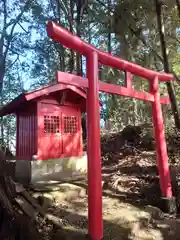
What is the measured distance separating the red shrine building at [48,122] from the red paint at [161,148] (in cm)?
261

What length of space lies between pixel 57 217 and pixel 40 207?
461mm

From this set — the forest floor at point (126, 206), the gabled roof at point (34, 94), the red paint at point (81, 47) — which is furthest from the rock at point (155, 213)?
the gabled roof at point (34, 94)

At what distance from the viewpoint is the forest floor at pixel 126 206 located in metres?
4.26

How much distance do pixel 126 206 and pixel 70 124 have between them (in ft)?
11.5

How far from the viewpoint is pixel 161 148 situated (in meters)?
5.83

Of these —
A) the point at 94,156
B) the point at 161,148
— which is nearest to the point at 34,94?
the point at 94,156

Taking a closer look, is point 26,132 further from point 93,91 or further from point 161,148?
point 161,148

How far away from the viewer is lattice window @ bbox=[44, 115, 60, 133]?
7.23 metres

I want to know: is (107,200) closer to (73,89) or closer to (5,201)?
(5,201)

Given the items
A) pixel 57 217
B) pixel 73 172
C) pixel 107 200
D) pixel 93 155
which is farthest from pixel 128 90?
pixel 73 172

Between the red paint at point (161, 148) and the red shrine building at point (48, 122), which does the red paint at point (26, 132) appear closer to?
the red shrine building at point (48, 122)

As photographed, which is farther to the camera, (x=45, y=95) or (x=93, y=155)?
(x=45, y=95)

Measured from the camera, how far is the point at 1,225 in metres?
3.41

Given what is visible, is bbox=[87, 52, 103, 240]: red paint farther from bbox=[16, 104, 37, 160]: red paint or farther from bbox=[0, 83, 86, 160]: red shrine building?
bbox=[16, 104, 37, 160]: red paint
